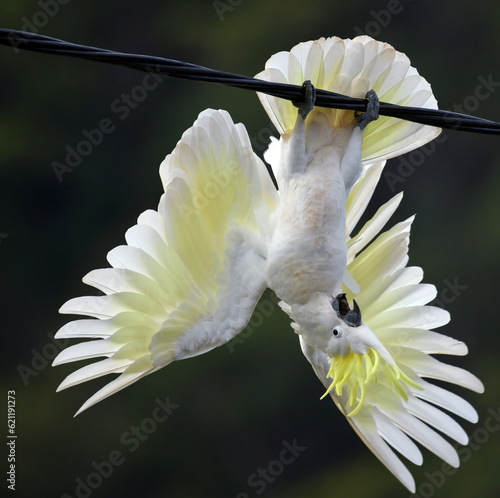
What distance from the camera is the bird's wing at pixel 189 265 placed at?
3541 mm

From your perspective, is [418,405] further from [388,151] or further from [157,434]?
[157,434]

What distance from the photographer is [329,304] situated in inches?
130

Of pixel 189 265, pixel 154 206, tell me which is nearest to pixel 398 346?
pixel 189 265

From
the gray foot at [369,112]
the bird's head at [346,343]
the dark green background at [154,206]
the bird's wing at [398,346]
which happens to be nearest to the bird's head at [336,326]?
the bird's head at [346,343]

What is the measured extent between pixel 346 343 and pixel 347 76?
88 centimetres

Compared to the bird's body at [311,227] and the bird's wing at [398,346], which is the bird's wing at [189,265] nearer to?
the bird's body at [311,227]

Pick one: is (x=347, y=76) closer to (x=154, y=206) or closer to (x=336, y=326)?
(x=336, y=326)

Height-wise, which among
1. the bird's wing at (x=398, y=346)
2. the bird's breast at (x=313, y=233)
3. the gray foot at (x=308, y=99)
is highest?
the gray foot at (x=308, y=99)

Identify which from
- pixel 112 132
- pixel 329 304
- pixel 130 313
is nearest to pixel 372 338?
pixel 329 304

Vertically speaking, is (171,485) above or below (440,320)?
above

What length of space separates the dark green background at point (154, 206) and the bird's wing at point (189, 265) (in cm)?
712

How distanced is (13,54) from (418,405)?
11750mm

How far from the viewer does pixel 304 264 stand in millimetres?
3311

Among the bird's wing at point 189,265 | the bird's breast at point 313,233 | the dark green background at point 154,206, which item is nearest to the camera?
the bird's breast at point 313,233
